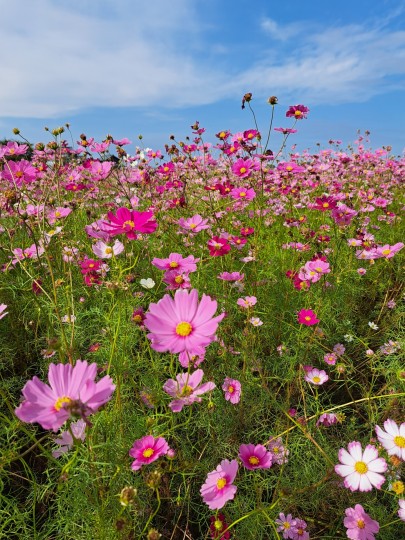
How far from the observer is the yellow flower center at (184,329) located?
0.82 metres

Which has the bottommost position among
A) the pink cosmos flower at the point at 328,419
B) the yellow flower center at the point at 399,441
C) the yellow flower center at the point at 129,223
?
the pink cosmos flower at the point at 328,419

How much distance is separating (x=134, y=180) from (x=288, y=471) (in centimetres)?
204

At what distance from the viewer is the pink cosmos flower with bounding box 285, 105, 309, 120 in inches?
89.9

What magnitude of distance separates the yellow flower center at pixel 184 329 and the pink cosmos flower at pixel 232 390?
1.73 feet

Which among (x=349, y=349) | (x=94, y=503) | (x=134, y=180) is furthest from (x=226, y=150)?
(x=94, y=503)

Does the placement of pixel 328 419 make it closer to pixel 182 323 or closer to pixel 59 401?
pixel 182 323

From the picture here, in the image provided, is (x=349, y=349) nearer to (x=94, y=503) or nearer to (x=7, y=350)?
(x=94, y=503)

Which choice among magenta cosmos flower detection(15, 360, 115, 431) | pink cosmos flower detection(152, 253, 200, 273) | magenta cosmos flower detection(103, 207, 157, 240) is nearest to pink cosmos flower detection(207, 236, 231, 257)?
pink cosmos flower detection(152, 253, 200, 273)

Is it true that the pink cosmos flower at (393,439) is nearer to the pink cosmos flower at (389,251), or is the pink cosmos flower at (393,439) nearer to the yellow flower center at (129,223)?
the yellow flower center at (129,223)

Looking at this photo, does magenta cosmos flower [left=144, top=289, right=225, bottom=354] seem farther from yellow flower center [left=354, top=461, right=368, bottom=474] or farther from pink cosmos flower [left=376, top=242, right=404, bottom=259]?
pink cosmos flower [left=376, top=242, right=404, bottom=259]

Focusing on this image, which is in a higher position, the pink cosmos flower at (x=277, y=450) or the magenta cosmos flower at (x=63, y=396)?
the magenta cosmos flower at (x=63, y=396)

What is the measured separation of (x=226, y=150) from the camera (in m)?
2.39

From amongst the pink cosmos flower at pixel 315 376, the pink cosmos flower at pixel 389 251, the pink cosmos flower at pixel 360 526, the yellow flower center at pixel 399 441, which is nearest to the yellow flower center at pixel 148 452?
the pink cosmos flower at pixel 360 526

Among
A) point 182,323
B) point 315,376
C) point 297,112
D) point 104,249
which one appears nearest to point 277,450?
point 315,376
